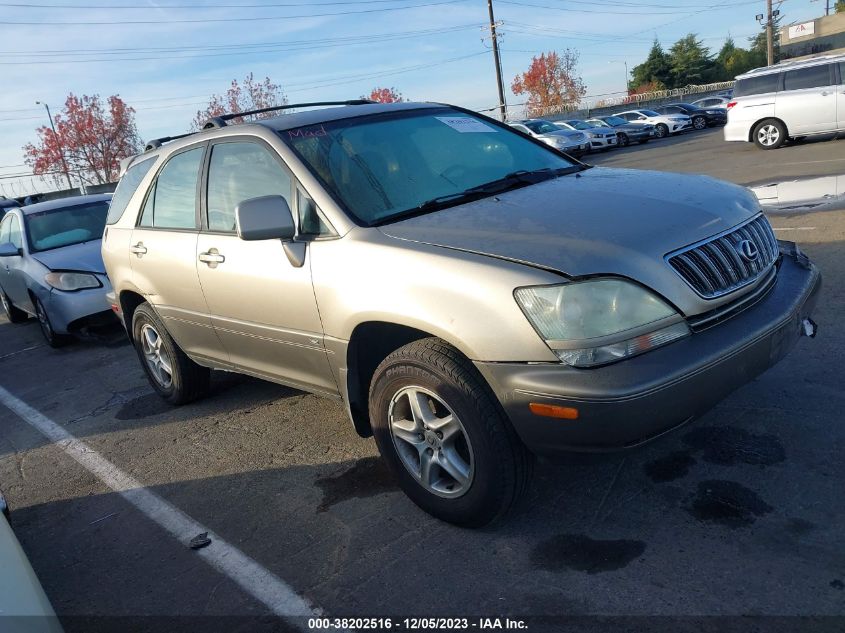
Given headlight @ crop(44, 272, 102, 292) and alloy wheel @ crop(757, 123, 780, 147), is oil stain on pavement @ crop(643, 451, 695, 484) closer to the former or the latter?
headlight @ crop(44, 272, 102, 292)

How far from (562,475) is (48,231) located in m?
7.66

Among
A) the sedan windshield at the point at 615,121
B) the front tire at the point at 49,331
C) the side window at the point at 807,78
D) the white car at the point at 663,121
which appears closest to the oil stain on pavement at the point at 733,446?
the front tire at the point at 49,331

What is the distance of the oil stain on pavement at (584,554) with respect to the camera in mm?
2684

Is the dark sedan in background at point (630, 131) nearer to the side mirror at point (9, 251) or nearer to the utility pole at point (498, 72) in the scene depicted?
the utility pole at point (498, 72)

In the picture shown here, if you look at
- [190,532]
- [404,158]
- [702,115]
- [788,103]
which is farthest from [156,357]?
[702,115]

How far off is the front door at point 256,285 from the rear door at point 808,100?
15.2m

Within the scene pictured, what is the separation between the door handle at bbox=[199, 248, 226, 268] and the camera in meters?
3.93

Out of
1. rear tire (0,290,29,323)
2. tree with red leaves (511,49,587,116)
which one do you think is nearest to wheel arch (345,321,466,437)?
rear tire (0,290,29,323)

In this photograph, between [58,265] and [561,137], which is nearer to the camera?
[58,265]

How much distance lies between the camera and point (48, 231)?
859 cm

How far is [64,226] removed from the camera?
8.65m

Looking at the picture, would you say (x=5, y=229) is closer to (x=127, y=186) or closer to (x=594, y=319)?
(x=127, y=186)

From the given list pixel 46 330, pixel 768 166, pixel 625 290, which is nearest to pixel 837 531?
pixel 625 290

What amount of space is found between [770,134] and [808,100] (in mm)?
1044
